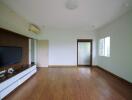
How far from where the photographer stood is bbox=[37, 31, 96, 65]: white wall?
831cm

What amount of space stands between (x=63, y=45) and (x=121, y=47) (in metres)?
4.29

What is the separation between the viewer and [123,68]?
15.5 ft

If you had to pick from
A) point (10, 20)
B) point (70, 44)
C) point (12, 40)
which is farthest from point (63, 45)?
point (10, 20)

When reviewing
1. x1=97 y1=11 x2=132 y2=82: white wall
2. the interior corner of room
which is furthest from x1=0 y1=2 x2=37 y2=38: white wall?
x1=97 y1=11 x2=132 y2=82: white wall

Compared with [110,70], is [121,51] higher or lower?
higher

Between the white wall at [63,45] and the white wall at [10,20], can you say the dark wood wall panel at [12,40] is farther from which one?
the white wall at [63,45]

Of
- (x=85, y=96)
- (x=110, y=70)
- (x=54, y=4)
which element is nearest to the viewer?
(x=85, y=96)

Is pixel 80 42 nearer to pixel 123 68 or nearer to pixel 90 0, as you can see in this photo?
pixel 123 68

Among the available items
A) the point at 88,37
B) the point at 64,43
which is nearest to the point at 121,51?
the point at 88,37

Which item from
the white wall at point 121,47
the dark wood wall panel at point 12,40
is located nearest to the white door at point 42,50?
the dark wood wall panel at point 12,40

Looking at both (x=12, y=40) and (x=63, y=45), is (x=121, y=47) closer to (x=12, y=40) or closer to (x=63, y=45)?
(x=63, y=45)

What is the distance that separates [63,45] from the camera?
8.36m

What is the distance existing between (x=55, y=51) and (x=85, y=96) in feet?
17.6

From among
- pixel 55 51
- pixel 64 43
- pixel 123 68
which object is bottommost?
pixel 123 68
